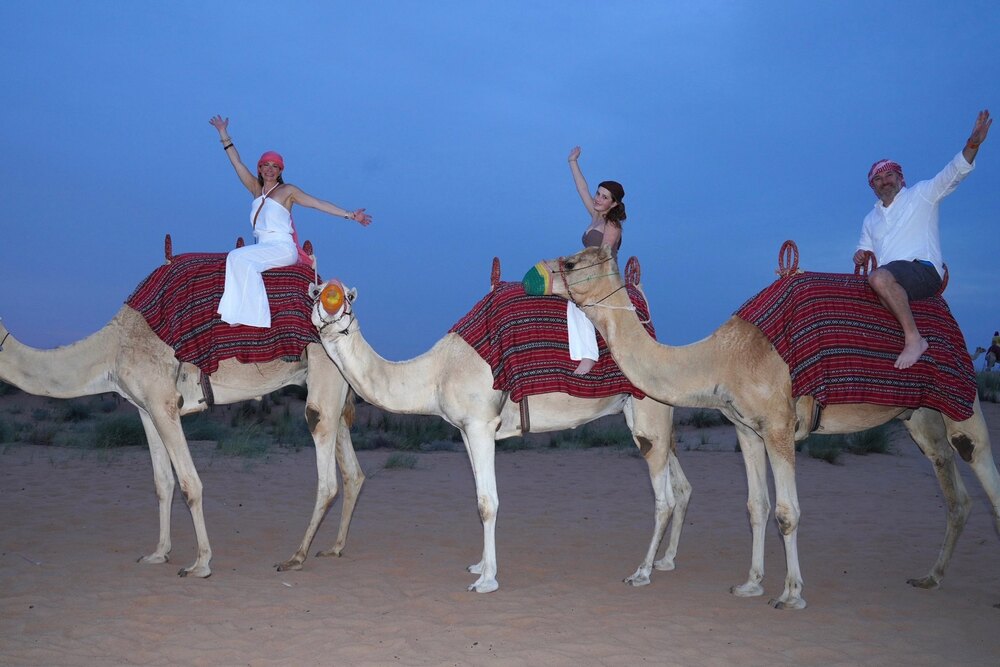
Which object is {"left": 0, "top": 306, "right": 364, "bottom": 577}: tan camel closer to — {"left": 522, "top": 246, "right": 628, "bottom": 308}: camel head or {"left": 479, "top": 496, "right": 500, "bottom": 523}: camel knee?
{"left": 479, "top": 496, "right": 500, "bottom": 523}: camel knee

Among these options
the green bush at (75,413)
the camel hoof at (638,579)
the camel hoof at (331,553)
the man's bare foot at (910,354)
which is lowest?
the camel hoof at (638,579)

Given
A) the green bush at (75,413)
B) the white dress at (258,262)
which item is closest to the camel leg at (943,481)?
the white dress at (258,262)

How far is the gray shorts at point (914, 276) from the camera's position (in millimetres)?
→ 6273

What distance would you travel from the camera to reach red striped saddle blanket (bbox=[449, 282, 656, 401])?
6773mm

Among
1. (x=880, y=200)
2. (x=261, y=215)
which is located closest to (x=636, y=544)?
(x=880, y=200)

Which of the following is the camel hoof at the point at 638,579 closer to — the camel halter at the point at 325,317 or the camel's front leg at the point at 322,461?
the camel's front leg at the point at 322,461

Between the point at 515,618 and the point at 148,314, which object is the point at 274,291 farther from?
the point at 515,618

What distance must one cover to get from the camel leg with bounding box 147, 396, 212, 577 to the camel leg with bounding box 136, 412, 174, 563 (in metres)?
0.31

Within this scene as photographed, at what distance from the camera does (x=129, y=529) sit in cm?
918

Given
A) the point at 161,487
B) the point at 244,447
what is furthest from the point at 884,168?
the point at 244,447

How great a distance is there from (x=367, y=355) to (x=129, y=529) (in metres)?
4.25

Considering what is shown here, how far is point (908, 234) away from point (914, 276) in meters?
0.36

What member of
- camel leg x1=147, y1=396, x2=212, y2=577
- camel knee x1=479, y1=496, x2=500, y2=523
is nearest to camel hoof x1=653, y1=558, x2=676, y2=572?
camel knee x1=479, y1=496, x2=500, y2=523

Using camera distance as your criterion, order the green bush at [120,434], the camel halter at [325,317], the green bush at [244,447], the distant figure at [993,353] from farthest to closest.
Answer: the distant figure at [993,353], the green bush at [120,434], the green bush at [244,447], the camel halter at [325,317]
